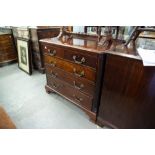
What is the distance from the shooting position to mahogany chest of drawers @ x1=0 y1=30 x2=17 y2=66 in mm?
2980

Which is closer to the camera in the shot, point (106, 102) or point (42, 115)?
point (106, 102)

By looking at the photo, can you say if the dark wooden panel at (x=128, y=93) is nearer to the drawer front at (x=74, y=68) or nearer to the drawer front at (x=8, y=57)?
the drawer front at (x=74, y=68)

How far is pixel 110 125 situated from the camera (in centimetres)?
139

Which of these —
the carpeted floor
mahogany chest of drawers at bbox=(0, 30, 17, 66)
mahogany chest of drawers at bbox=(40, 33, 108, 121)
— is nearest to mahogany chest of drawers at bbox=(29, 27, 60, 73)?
the carpeted floor

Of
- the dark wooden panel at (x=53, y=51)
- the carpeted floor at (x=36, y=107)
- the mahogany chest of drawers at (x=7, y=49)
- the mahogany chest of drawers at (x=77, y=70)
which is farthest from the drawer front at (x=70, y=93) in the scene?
the mahogany chest of drawers at (x=7, y=49)

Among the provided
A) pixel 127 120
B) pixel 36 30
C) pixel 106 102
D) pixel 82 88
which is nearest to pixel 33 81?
pixel 36 30

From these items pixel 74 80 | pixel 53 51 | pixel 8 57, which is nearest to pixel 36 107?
pixel 74 80

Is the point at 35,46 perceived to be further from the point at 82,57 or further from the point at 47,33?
the point at 82,57

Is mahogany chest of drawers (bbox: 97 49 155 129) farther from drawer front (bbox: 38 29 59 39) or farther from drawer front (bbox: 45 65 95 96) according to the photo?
drawer front (bbox: 38 29 59 39)

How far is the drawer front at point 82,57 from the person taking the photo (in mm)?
1236

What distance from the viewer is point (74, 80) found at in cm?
155

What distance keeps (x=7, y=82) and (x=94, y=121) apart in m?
1.86
